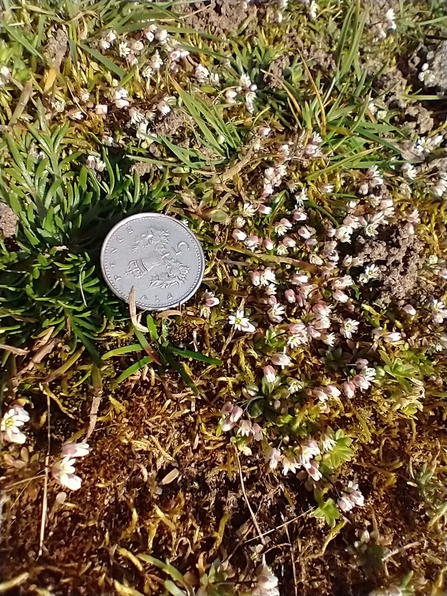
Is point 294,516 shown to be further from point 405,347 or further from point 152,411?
point 405,347

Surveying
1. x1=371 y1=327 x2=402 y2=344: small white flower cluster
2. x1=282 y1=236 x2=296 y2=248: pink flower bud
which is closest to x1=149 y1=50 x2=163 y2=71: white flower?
x1=282 y1=236 x2=296 y2=248: pink flower bud

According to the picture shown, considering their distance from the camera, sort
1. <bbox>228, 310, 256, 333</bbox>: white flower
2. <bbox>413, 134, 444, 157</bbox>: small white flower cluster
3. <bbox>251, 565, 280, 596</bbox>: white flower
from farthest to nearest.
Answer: <bbox>413, 134, 444, 157</bbox>: small white flower cluster < <bbox>228, 310, 256, 333</bbox>: white flower < <bbox>251, 565, 280, 596</bbox>: white flower

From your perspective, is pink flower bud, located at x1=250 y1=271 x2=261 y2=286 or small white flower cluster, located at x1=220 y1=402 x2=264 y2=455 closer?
small white flower cluster, located at x1=220 y1=402 x2=264 y2=455

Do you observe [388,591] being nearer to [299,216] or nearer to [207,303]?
[207,303]

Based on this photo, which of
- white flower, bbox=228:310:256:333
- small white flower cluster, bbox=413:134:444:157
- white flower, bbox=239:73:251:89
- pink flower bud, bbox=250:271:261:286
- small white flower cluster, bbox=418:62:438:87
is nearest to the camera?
white flower, bbox=228:310:256:333

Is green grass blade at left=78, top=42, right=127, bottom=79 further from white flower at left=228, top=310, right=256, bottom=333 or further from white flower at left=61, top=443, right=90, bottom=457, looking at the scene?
white flower at left=61, top=443, right=90, bottom=457

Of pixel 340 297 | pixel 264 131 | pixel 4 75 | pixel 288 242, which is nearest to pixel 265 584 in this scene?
pixel 340 297
